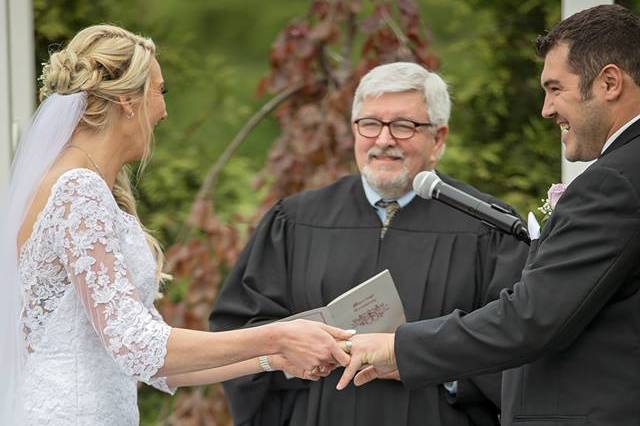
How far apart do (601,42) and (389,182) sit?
44.2 inches

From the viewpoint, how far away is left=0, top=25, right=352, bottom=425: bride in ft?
10.7

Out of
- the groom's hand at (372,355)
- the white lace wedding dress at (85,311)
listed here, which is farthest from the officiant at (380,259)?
the white lace wedding dress at (85,311)

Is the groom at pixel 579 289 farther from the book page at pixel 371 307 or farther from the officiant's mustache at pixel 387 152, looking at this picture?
the officiant's mustache at pixel 387 152

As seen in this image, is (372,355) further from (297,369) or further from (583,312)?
(583,312)

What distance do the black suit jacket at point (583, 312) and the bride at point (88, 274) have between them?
2.11ft

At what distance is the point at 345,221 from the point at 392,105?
1.40ft

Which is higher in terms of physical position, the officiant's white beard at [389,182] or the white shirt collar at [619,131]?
the white shirt collar at [619,131]

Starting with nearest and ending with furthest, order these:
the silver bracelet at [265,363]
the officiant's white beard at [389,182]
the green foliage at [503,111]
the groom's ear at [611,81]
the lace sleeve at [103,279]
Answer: the groom's ear at [611,81] → the lace sleeve at [103,279] → the silver bracelet at [265,363] → the officiant's white beard at [389,182] → the green foliage at [503,111]

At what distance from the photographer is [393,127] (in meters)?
4.14

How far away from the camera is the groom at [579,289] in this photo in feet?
9.79

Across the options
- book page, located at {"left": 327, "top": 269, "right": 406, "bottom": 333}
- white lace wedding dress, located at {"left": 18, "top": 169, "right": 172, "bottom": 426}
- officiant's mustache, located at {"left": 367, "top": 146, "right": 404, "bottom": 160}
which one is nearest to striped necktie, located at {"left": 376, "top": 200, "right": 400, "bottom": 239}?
officiant's mustache, located at {"left": 367, "top": 146, "right": 404, "bottom": 160}

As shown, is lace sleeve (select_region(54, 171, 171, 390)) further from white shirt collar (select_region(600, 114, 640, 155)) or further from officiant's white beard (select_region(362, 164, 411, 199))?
white shirt collar (select_region(600, 114, 640, 155))

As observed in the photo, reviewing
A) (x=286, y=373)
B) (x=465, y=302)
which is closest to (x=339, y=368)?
(x=286, y=373)

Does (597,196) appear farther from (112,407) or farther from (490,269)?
(112,407)
